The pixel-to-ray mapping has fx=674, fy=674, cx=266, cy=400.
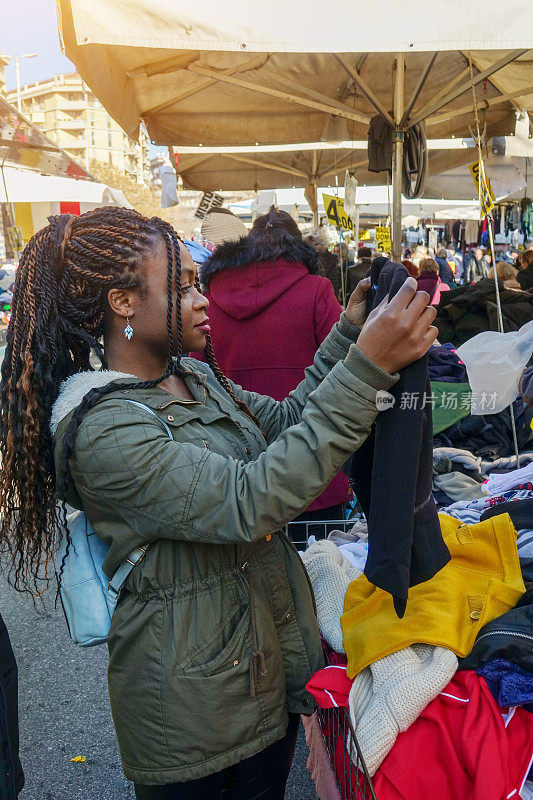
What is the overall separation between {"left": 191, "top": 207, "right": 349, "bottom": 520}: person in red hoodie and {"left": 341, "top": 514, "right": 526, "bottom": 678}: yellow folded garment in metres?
1.28

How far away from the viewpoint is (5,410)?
1522 millimetres

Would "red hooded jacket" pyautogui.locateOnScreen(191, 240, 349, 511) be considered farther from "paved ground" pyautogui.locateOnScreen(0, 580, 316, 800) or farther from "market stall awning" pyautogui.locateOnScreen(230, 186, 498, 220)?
"market stall awning" pyautogui.locateOnScreen(230, 186, 498, 220)

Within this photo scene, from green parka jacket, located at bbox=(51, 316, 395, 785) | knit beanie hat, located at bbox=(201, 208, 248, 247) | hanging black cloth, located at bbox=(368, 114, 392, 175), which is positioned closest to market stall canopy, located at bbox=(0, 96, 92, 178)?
knit beanie hat, located at bbox=(201, 208, 248, 247)

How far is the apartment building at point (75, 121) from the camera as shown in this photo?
97125 millimetres

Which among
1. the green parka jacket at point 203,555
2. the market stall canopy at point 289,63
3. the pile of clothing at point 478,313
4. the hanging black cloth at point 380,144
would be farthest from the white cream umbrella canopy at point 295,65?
the green parka jacket at point 203,555

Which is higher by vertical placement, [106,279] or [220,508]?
[106,279]

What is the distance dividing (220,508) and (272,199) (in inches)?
440

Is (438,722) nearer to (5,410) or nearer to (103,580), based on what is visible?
(103,580)

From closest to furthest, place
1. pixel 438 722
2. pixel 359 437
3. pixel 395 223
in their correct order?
pixel 359 437 < pixel 438 722 < pixel 395 223

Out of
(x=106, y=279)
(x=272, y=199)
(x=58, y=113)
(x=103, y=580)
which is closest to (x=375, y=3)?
(x=106, y=279)

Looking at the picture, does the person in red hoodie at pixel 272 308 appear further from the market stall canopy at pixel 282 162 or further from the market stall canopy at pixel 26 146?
the market stall canopy at pixel 282 162

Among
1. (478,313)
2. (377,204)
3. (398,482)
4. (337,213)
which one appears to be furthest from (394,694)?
(377,204)

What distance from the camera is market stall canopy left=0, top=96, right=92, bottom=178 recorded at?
6.25 metres

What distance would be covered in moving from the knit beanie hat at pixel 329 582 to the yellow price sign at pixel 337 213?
7.00 metres
